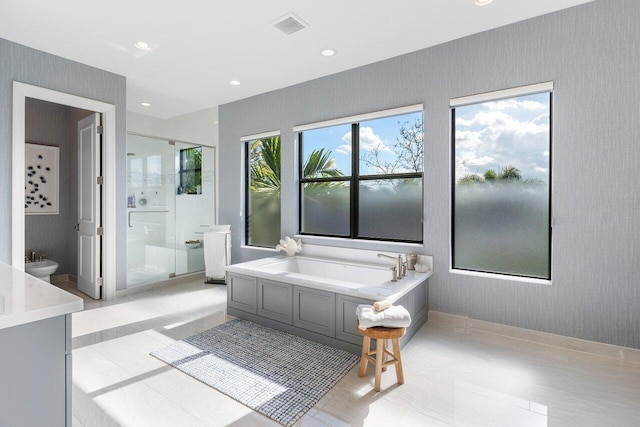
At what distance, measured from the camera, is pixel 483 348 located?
8.67 feet

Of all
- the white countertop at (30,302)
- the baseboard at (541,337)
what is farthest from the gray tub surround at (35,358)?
the baseboard at (541,337)

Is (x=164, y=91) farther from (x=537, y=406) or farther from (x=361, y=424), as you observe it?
(x=537, y=406)

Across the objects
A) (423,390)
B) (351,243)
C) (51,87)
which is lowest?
(423,390)

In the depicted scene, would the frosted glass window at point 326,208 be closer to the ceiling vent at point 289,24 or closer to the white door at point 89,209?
the ceiling vent at point 289,24

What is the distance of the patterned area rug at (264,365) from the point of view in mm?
1954

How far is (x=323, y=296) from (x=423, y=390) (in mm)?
1017

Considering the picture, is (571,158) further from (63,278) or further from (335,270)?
(63,278)

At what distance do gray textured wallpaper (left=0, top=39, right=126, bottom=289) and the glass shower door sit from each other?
399mm

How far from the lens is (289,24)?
2.83m

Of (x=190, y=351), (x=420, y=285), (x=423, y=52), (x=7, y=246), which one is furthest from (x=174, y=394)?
(x=423, y=52)

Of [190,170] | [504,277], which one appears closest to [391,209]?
[504,277]

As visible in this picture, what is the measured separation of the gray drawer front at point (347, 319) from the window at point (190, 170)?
3604mm

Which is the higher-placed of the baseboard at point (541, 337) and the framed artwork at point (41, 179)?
the framed artwork at point (41, 179)

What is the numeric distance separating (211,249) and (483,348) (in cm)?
370
